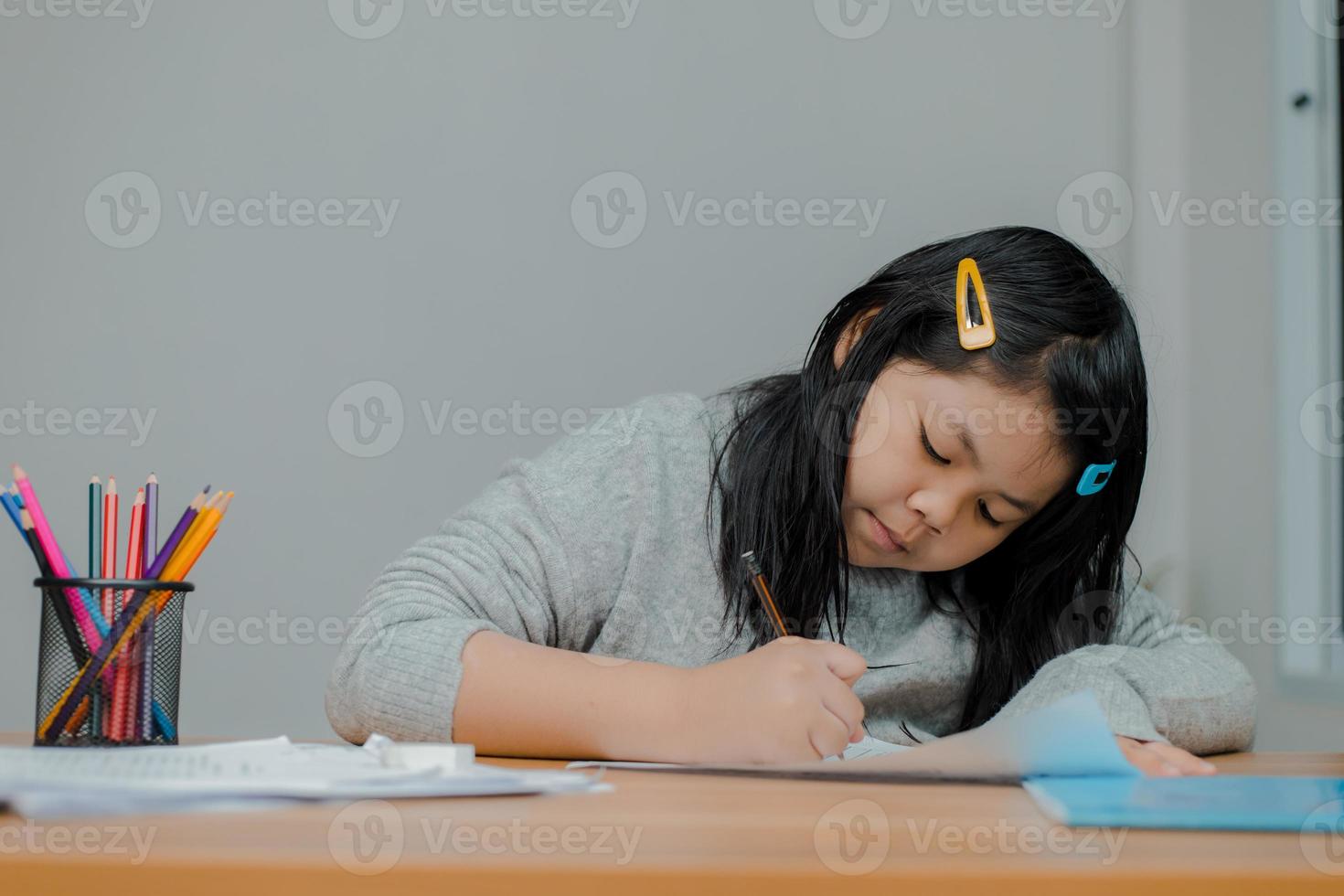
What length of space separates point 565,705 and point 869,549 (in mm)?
365

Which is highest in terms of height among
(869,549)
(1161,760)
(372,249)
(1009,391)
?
(372,249)

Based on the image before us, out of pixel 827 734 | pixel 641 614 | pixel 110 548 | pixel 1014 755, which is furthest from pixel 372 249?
pixel 1014 755

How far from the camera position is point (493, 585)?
0.86 meters

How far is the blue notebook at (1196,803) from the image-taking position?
16.3 inches

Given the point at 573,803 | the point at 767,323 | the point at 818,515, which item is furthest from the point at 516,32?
the point at 573,803

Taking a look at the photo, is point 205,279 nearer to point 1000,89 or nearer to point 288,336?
point 288,336

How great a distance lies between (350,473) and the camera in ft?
5.11

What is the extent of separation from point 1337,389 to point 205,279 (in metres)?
1.53

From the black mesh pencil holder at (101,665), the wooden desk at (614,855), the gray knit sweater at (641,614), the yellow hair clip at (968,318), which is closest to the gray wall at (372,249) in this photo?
the gray knit sweater at (641,614)

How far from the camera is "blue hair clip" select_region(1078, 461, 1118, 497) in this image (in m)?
0.93

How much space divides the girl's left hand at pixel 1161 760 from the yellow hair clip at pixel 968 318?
0.31 metres

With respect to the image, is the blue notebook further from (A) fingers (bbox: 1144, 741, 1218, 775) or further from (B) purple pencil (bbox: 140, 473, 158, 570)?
Result: (B) purple pencil (bbox: 140, 473, 158, 570)

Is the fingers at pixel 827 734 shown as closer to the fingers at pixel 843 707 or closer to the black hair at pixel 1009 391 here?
the fingers at pixel 843 707

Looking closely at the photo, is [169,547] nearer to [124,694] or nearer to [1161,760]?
[124,694]
